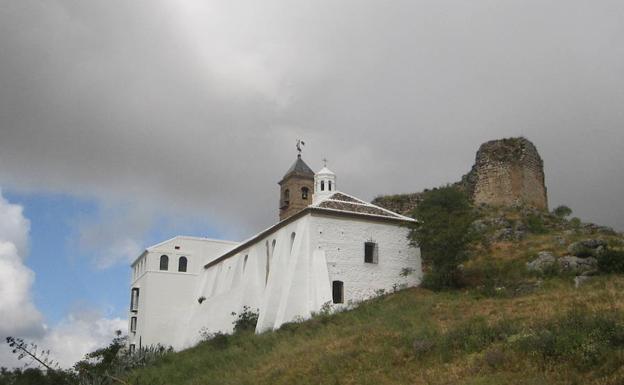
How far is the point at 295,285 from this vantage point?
82.9ft

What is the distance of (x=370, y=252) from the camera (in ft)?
88.4

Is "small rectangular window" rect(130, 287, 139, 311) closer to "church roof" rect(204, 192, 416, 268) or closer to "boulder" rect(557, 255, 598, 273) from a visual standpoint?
"church roof" rect(204, 192, 416, 268)

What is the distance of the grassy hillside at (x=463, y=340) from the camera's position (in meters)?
11.9

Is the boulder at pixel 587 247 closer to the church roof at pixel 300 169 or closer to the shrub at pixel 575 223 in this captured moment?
the shrub at pixel 575 223

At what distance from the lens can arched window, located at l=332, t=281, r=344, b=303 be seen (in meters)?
25.3

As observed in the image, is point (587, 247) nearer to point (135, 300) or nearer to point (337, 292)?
point (337, 292)

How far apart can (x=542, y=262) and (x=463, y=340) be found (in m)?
10.7

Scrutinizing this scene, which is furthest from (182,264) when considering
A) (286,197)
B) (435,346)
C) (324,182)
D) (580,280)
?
(435,346)

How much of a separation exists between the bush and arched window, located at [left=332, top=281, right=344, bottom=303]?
31.6 ft

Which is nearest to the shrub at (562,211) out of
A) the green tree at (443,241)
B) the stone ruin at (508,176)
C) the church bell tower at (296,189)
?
the stone ruin at (508,176)

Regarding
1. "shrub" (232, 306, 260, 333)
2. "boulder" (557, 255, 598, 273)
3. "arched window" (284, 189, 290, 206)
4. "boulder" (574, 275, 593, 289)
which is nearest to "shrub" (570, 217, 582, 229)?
"boulder" (557, 255, 598, 273)

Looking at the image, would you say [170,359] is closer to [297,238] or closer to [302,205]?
[297,238]

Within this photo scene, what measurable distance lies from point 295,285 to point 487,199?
13.7 m

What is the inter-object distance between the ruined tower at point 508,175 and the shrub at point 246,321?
45.2 feet
